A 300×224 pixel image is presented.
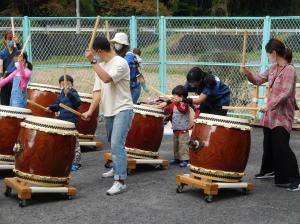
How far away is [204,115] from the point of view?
22.9 feet

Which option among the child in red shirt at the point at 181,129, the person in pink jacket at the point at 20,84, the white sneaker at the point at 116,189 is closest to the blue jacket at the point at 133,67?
the child in red shirt at the point at 181,129

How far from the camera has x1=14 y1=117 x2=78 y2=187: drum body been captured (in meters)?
6.64

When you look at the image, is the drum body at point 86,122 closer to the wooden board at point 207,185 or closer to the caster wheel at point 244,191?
the wooden board at point 207,185

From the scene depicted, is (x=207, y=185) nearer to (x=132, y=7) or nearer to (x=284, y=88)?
(x=284, y=88)

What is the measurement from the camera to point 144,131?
833 centimetres

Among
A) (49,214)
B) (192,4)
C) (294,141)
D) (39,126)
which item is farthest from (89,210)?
(192,4)

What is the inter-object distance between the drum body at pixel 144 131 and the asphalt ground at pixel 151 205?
19.8 inches

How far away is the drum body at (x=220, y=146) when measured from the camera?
22.5 feet

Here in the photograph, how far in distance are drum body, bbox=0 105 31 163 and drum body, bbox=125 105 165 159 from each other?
1.37 meters

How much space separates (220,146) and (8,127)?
256cm

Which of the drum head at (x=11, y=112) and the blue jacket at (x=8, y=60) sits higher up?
the blue jacket at (x=8, y=60)

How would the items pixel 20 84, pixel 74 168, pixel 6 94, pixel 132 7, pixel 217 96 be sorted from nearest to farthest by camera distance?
pixel 217 96 < pixel 74 168 < pixel 20 84 < pixel 6 94 < pixel 132 7

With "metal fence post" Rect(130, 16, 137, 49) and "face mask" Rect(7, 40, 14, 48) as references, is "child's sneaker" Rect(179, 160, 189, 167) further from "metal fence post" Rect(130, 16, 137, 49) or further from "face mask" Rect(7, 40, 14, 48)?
"metal fence post" Rect(130, 16, 137, 49)

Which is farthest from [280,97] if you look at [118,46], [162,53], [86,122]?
[162,53]
